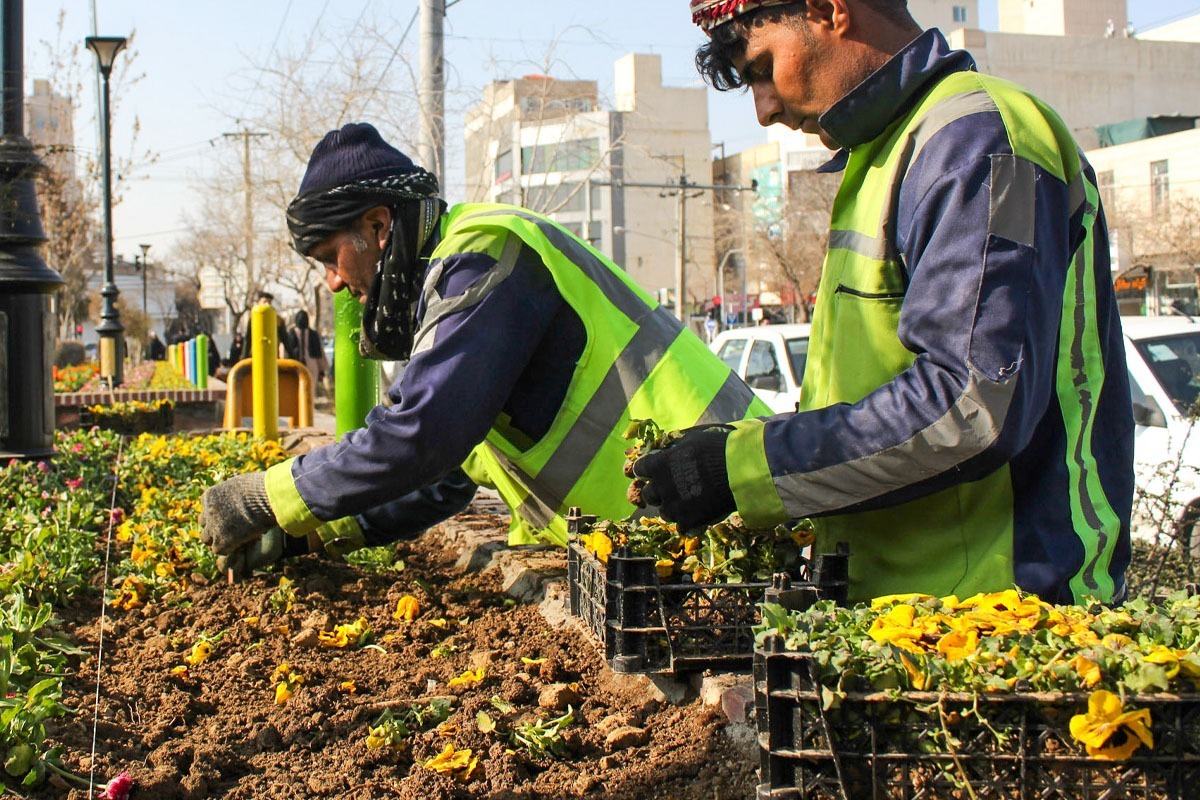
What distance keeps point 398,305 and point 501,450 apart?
0.50 m

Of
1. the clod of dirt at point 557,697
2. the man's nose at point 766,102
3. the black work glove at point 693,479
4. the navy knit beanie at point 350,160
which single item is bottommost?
Result: the clod of dirt at point 557,697

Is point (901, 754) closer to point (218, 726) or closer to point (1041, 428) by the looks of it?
point (1041, 428)

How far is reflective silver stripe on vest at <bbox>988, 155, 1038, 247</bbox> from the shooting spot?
74.4 inches

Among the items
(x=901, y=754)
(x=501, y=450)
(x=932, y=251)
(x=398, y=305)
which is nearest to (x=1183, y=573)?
(x=501, y=450)

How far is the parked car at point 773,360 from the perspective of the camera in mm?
11750

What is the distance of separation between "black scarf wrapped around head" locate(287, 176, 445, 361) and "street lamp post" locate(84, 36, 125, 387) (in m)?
15.5

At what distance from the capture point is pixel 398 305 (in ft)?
11.5

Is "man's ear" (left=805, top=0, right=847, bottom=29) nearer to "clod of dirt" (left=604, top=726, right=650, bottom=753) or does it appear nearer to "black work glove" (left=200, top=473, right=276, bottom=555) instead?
"clod of dirt" (left=604, top=726, right=650, bottom=753)

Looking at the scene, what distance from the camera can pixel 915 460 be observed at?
76.8 inches

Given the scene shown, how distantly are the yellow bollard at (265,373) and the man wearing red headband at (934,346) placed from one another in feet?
22.9

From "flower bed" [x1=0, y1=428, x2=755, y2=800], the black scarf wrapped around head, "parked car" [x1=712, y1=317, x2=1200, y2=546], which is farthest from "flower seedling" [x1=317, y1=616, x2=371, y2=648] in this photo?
"parked car" [x1=712, y1=317, x2=1200, y2=546]

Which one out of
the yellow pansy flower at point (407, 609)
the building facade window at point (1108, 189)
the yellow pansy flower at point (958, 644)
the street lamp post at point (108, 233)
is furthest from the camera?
the building facade window at point (1108, 189)

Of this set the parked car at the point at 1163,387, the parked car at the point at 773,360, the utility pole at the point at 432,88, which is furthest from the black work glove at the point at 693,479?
the utility pole at the point at 432,88

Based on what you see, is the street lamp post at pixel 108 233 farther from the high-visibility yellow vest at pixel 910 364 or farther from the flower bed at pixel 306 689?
the high-visibility yellow vest at pixel 910 364
